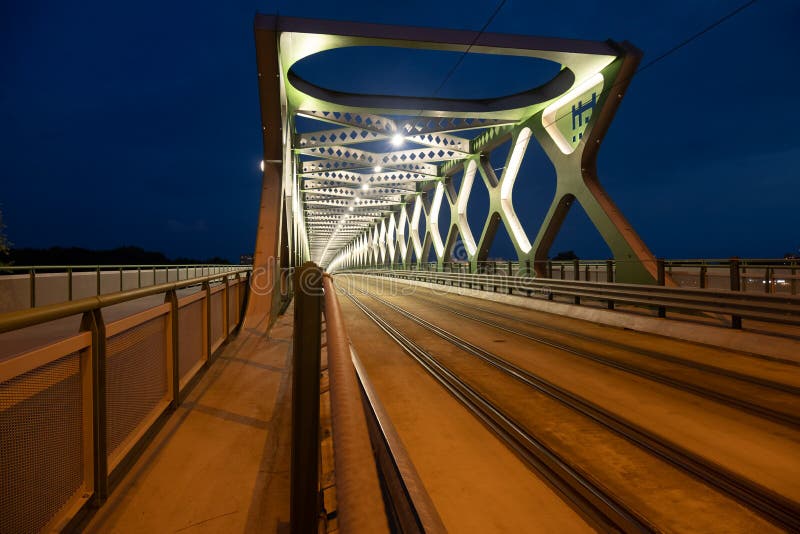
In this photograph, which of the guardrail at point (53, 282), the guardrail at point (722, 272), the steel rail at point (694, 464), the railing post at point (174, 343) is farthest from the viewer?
the guardrail at point (53, 282)

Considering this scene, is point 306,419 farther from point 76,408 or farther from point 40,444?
point 76,408

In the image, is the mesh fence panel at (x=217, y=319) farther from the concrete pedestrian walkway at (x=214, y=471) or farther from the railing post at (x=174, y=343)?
the railing post at (x=174, y=343)

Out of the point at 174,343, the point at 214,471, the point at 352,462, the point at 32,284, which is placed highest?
the point at 32,284

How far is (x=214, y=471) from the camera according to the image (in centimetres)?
352

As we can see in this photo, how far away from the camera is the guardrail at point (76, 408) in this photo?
2.11 m

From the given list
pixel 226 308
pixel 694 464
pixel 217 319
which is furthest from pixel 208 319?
pixel 694 464

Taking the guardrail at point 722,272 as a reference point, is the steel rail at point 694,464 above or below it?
below

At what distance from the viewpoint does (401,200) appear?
47500 millimetres

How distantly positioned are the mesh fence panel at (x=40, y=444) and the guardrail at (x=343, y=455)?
1.24m

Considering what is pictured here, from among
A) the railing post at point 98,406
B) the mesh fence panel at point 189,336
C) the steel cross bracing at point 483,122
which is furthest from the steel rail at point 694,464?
the steel cross bracing at point 483,122

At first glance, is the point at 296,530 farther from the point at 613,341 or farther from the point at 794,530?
the point at 613,341

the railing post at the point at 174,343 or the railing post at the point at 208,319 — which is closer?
the railing post at the point at 174,343

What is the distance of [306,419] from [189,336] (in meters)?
4.03

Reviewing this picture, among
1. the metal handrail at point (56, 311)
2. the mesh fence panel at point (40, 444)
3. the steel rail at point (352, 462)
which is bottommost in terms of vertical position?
the mesh fence panel at point (40, 444)
